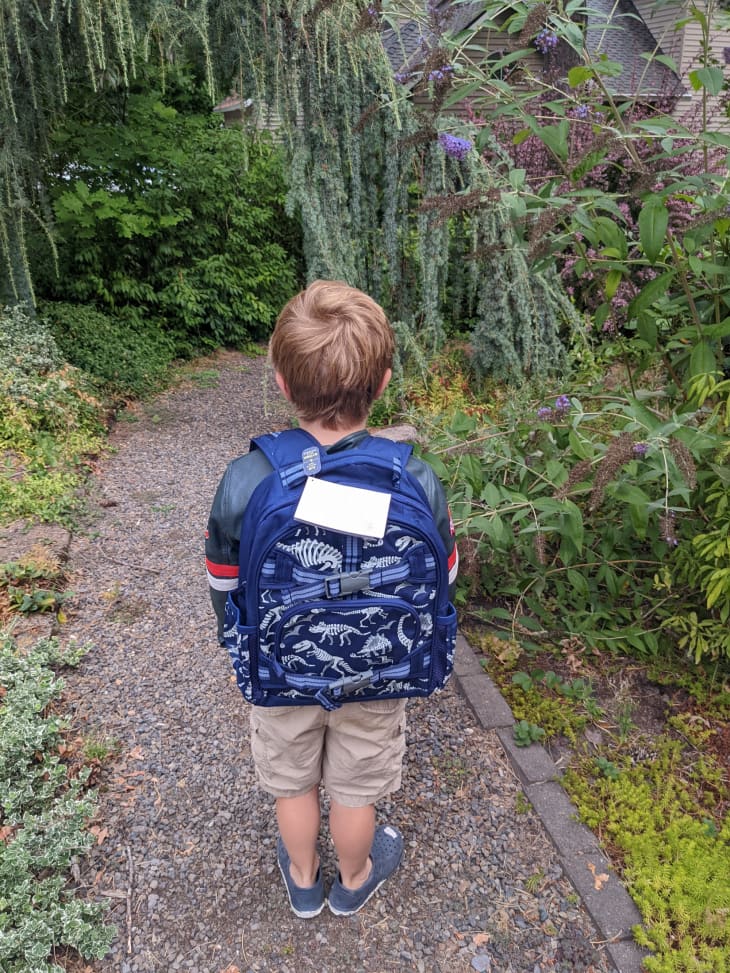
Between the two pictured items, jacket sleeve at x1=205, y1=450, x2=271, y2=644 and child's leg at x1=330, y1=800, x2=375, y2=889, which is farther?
child's leg at x1=330, y1=800, x2=375, y2=889

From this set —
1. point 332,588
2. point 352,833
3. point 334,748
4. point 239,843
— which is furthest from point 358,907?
point 332,588

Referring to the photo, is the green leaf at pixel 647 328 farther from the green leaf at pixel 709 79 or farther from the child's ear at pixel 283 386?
the child's ear at pixel 283 386

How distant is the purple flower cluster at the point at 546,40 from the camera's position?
2.04 m

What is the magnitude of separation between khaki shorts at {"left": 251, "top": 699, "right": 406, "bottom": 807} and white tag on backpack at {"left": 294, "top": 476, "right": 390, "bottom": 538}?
21.2 inches

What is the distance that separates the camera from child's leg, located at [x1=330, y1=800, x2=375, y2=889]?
1.73 meters

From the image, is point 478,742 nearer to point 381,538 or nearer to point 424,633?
point 424,633

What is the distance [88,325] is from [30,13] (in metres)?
2.95

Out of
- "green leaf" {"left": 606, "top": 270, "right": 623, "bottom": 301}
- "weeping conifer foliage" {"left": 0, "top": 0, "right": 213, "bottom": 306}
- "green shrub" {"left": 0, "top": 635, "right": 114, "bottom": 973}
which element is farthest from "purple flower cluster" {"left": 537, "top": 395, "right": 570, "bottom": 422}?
"weeping conifer foliage" {"left": 0, "top": 0, "right": 213, "bottom": 306}

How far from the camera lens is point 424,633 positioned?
4.81ft

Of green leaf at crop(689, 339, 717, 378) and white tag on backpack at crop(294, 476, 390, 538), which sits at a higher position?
white tag on backpack at crop(294, 476, 390, 538)

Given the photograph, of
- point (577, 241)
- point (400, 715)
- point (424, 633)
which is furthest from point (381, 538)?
point (577, 241)

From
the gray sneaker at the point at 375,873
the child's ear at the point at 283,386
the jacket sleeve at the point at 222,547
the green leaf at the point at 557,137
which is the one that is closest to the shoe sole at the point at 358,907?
the gray sneaker at the point at 375,873

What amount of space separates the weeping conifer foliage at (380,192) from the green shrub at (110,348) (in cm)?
224

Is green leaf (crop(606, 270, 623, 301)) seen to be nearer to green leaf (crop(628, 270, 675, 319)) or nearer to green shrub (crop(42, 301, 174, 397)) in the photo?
green leaf (crop(628, 270, 675, 319))
